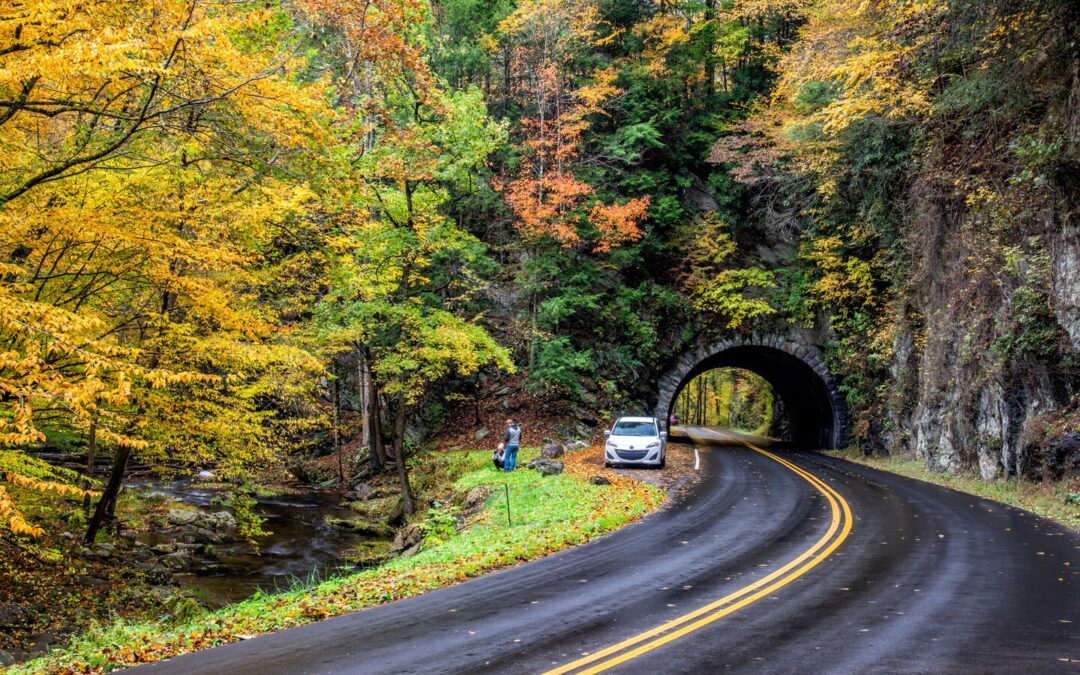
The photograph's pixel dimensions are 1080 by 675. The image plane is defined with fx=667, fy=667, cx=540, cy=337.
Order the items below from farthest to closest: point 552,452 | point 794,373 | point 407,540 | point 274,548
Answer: point 794,373 → point 552,452 → point 274,548 → point 407,540

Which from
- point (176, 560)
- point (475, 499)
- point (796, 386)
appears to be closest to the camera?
point (176, 560)

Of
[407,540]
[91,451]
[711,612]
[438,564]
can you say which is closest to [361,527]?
[407,540]

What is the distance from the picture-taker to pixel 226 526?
65.7ft

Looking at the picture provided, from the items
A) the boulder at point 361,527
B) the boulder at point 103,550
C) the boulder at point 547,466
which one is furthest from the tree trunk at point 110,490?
the boulder at point 547,466

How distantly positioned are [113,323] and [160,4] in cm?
699

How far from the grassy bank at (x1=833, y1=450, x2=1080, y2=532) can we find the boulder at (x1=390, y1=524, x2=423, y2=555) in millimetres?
13302

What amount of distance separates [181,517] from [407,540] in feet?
26.3

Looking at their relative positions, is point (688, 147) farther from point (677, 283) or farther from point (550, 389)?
point (550, 389)

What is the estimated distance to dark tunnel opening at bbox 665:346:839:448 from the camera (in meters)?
31.9

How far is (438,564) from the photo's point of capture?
1034 cm

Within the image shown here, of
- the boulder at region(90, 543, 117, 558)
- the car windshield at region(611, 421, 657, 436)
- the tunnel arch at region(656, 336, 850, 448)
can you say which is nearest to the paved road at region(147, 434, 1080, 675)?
the car windshield at region(611, 421, 657, 436)

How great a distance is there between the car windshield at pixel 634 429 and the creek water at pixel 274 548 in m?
8.62

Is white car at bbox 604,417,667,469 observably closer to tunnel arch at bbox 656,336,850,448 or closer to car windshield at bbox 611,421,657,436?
car windshield at bbox 611,421,657,436

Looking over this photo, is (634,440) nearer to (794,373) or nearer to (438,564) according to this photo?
(438,564)
